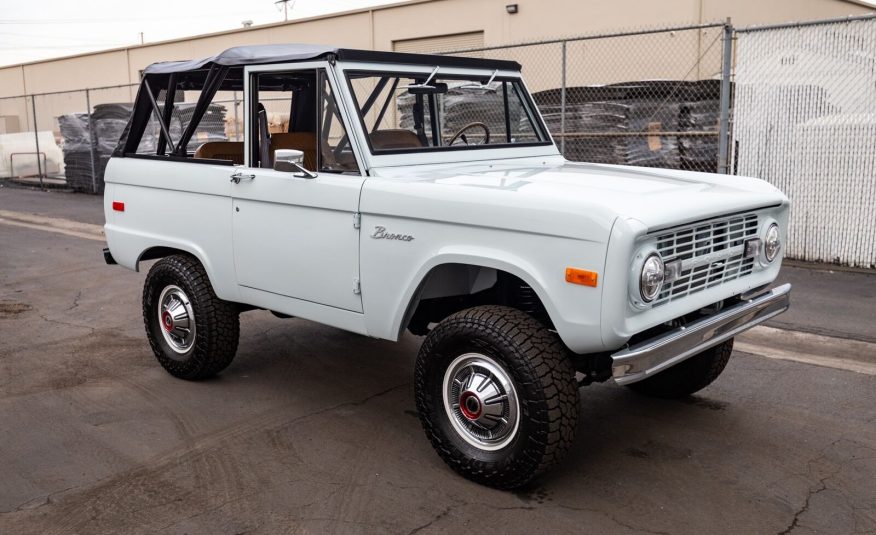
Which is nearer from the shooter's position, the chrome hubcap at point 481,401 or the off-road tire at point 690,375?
the chrome hubcap at point 481,401

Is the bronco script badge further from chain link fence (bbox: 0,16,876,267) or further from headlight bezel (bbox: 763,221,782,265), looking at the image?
chain link fence (bbox: 0,16,876,267)

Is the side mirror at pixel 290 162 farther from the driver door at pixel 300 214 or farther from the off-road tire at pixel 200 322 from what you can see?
the off-road tire at pixel 200 322

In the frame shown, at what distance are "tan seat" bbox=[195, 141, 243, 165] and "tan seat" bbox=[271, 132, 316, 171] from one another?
47 cm

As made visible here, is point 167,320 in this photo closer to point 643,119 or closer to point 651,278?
point 651,278

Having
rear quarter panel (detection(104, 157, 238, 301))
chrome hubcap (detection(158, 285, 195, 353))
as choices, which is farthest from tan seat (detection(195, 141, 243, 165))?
chrome hubcap (detection(158, 285, 195, 353))

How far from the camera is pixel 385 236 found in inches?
161

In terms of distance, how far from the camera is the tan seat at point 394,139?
449 cm

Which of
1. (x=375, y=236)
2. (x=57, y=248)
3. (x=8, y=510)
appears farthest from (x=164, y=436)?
(x=57, y=248)

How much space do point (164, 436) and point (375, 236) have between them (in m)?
1.62

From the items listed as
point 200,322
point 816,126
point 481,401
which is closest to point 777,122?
point 816,126

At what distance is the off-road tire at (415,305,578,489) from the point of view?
3525mm

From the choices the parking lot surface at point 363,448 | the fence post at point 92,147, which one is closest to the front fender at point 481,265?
the parking lot surface at point 363,448

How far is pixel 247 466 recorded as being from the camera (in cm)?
406

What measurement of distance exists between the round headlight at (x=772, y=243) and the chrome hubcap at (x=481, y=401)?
1.63 m
